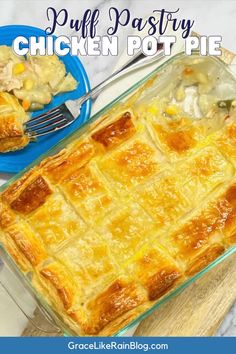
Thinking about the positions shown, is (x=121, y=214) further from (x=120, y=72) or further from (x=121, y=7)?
(x=121, y=7)

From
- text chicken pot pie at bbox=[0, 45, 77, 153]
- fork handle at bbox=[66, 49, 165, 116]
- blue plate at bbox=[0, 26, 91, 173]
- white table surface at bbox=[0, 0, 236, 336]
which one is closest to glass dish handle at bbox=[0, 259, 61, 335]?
blue plate at bbox=[0, 26, 91, 173]

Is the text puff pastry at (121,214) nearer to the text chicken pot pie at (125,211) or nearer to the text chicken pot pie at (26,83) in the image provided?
the text chicken pot pie at (125,211)

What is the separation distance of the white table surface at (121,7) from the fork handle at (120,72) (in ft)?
0.54

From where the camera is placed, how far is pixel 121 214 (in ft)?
8.87

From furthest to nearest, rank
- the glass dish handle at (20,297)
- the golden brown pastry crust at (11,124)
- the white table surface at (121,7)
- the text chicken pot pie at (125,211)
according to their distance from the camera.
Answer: the white table surface at (121,7)
the golden brown pastry crust at (11,124)
the glass dish handle at (20,297)
the text chicken pot pie at (125,211)

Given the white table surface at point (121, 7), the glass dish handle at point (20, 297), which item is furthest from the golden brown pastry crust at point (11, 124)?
the glass dish handle at point (20, 297)

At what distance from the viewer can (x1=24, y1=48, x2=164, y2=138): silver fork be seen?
3006 millimetres

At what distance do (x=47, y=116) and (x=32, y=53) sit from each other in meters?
0.31

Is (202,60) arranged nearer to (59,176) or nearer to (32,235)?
(59,176)

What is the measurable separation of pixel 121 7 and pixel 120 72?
16.7 inches

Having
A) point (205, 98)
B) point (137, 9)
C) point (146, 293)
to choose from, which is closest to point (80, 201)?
point (146, 293)

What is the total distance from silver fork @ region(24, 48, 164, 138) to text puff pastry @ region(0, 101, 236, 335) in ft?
1.03

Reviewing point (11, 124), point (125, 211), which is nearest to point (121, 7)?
point (11, 124)

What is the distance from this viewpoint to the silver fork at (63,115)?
9.86 feet
